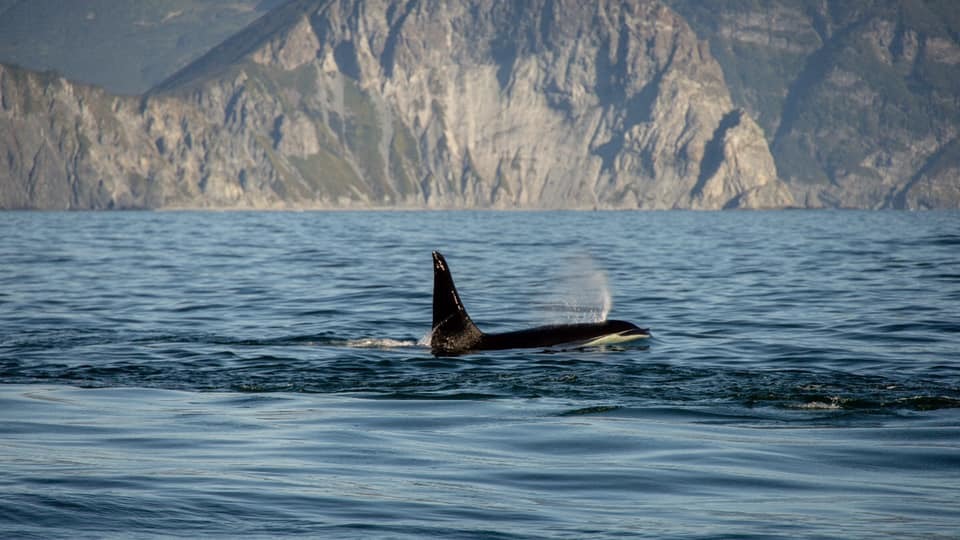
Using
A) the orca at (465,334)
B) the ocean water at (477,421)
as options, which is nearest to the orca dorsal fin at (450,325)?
the orca at (465,334)

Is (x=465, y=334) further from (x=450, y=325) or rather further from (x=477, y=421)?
(x=477, y=421)

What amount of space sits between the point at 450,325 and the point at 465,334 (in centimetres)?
34

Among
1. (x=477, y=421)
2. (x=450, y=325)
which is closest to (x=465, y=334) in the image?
(x=450, y=325)

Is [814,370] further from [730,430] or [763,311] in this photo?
[763,311]

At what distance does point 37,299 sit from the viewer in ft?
118

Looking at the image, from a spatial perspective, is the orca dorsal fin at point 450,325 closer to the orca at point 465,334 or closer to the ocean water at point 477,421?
the orca at point 465,334

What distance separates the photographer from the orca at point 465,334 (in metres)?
22.1

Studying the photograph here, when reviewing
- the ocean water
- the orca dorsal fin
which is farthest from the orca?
the ocean water

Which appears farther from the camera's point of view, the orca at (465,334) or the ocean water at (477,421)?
the orca at (465,334)

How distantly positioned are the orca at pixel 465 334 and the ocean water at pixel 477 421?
512 millimetres

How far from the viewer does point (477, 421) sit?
14883mm

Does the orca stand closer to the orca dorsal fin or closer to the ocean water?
the orca dorsal fin

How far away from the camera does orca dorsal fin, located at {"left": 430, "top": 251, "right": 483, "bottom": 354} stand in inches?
874

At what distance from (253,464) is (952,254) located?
54.0 meters
